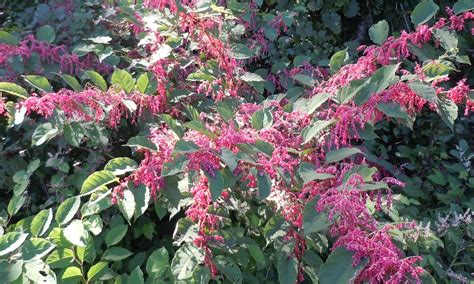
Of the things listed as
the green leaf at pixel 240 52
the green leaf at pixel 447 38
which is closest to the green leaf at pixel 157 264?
the green leaf at pixel 240 52

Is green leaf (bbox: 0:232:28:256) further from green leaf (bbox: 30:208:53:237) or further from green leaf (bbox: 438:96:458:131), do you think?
green leaf (bbox: 438:96:458:131)

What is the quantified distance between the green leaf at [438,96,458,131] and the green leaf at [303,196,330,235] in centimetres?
51

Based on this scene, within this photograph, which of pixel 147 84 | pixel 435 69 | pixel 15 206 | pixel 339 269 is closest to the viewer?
pixel 339 269

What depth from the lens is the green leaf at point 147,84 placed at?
1838mm

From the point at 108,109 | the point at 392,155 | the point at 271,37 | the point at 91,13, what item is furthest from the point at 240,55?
the point at 392,155

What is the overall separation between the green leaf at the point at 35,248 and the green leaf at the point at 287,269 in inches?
23.2

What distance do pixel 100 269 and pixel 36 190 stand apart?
662 mm

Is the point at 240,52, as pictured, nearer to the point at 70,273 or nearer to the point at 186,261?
the point at 186,261

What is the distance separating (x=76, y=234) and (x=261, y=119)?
59cm

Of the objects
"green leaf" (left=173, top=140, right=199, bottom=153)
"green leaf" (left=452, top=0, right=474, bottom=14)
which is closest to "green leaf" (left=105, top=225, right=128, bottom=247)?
"green leaf" (left=173, top=140, right=199, bottom=153)

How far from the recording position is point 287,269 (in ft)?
5.12

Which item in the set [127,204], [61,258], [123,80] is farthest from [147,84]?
[61,258]

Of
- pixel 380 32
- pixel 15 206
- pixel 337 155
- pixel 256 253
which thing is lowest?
pixel 256 253

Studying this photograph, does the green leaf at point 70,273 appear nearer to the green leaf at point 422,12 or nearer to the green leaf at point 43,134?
the green leaf at point 43,134
